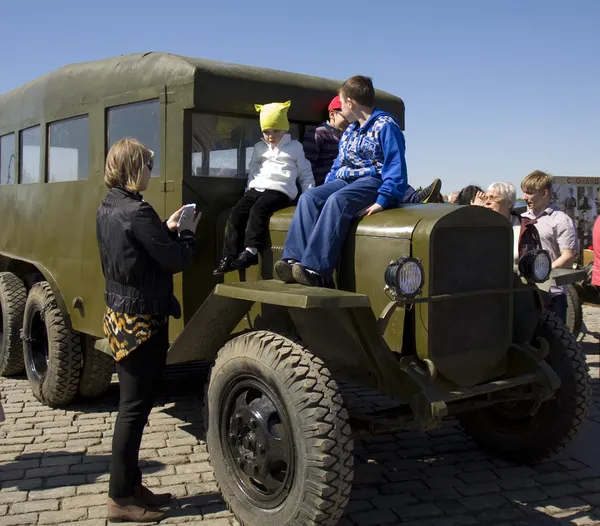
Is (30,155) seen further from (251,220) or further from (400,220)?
(400,220)

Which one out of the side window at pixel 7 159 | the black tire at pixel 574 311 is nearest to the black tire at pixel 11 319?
the side window at pixel 7 159

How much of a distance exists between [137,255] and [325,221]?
101cm

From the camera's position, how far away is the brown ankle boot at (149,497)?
→ 3.61m

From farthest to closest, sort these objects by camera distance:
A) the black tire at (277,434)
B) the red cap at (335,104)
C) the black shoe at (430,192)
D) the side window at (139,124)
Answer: the red cap at (335,104), the side window at (139,124), the black shoe at (430,192), the black tire at (277,434)

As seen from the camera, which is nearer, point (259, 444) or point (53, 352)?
point (259, 444)

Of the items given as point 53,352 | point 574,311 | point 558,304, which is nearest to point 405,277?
point 558,304

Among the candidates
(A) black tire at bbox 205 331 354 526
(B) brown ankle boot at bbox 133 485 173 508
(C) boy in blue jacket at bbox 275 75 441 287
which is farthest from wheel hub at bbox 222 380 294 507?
(C) boy in blue jacket at bbox 275 75 441 287

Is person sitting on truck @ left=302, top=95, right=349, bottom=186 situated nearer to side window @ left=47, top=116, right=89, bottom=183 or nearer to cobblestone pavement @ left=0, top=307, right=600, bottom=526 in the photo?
side window @ left=47, top=116, right=89, bottom=183

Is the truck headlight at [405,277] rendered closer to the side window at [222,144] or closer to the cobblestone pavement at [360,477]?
the cobblestone pavement at [360,477]

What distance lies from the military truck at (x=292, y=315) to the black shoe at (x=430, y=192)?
2.02 feet

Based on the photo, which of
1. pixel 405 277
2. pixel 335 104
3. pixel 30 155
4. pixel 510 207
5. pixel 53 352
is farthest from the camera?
pixel 30 155

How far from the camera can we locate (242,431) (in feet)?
11.8

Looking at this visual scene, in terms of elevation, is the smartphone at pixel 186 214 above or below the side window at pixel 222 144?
below

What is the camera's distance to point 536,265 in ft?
12.9
